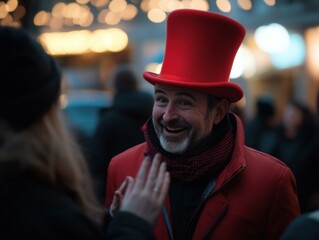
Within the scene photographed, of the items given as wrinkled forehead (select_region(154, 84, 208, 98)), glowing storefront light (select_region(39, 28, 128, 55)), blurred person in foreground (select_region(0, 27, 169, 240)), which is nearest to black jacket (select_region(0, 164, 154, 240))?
blurred person in foreground (select_region(0, 27, 169, 240))

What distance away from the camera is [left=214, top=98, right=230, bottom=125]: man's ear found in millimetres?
3417

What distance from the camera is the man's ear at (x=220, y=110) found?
11.2 ft

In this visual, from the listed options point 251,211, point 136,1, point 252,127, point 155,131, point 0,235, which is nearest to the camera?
point 0,235

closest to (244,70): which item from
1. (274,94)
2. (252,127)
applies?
(274,94)

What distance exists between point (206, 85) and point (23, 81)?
53.1 inches

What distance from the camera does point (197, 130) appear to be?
129 inches

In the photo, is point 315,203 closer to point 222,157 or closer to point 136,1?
point 222,157

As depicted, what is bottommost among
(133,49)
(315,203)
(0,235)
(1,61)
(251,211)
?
(133,49)

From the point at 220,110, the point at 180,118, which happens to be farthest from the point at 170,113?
the point at 220,110

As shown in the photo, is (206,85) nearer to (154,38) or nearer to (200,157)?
(200,157)

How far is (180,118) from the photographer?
325 centimetres

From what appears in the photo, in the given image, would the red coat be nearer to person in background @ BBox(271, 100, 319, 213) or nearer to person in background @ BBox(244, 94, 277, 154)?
person in background @ BBox(271, 100, 319, 213)

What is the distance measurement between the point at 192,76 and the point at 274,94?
15052mm

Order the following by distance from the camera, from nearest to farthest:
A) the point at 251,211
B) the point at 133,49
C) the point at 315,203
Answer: the point at 251,211 < the point at 315,203 < the point at 133,49
